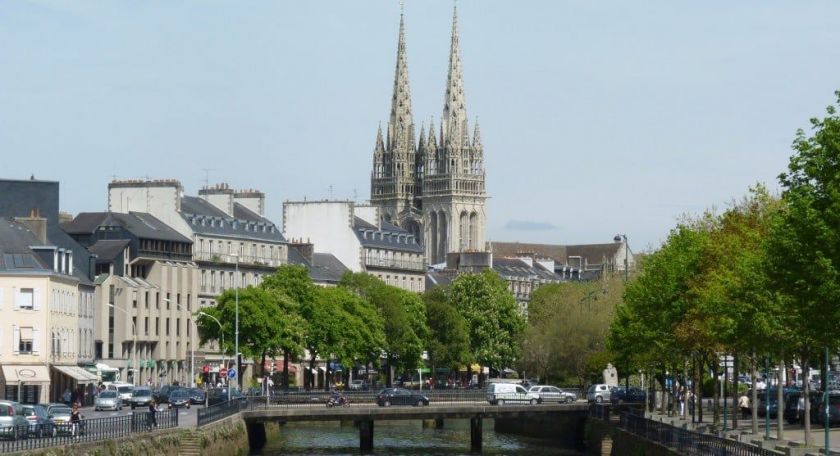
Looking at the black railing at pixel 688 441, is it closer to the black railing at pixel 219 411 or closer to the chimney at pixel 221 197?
the black railing at pixel 219 411

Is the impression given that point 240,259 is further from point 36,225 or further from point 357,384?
point 36,225

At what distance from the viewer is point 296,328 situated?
13775cm

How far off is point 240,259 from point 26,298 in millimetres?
61409

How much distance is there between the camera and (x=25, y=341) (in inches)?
4449

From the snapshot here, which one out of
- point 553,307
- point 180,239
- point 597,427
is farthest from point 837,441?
point 553,307

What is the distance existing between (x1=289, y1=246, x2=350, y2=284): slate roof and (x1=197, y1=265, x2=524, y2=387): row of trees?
35.1 ft

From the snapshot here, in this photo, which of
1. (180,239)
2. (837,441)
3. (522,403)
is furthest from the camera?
(180,239)

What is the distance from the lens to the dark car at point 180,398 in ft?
361

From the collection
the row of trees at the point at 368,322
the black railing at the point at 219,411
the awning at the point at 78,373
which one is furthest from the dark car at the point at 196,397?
the row of trees at the point at 368,322

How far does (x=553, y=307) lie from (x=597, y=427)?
245ft

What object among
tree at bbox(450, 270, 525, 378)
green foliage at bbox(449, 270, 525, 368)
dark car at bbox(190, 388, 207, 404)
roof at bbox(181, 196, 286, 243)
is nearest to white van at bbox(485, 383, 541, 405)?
dark car at bbox(190, 388, 207, 404)

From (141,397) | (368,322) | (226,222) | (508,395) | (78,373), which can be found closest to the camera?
(141,397)

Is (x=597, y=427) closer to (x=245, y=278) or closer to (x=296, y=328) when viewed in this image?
(x=296, y=328)

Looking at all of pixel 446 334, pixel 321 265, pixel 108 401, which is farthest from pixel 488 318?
pixel 108 401
